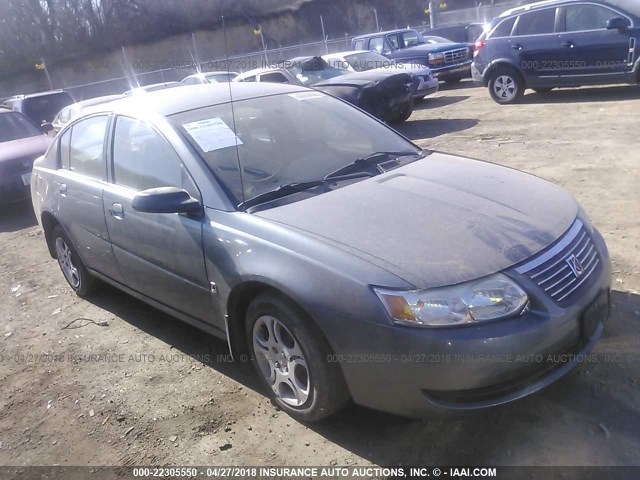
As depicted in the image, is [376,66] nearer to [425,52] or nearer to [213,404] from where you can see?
[425,52]

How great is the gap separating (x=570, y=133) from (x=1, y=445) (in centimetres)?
764

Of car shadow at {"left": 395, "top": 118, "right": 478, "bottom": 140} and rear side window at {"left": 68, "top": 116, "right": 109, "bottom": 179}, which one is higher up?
rear side window at {"left": 68, "top": 116, "right": 109, "bottom": 179}

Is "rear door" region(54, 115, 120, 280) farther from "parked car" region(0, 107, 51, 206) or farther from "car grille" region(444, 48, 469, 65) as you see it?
"car grille" region(444, 48, 469, 65)

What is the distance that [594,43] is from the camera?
10.1m

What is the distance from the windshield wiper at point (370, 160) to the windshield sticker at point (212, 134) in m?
0.62

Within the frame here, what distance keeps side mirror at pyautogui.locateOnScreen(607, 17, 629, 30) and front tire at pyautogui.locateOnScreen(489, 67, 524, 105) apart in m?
1.80

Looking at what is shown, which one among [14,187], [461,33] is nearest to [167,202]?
[14,187]

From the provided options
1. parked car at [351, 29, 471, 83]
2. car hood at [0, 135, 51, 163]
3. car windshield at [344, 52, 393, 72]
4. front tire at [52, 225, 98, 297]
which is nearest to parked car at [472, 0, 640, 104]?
car windshield at [344, 52, 393, 72]

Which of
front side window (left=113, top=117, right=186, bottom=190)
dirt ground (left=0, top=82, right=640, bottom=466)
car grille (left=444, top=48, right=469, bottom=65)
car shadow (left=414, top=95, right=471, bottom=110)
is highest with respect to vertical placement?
front side window (left=113, top=117, right=186, bottom=190)

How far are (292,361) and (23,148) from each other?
789cm

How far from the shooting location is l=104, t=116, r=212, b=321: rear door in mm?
3385

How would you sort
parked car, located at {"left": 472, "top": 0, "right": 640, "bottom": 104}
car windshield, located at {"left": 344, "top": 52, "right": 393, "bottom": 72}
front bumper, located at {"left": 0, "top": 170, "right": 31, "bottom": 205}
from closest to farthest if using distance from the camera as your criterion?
1. front bumper, located at {"left": 0, "top": 170, "right": 31, "bottom": 205}
2. parked car, located at {"left": 472, "top": 0, "right": 640, "bottom": 104}
3. car windshield, located at {"left": 344, "top": 52, "right": 393, "bottom": 72}

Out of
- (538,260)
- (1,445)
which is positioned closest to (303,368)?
(538,260)

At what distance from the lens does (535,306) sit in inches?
101
